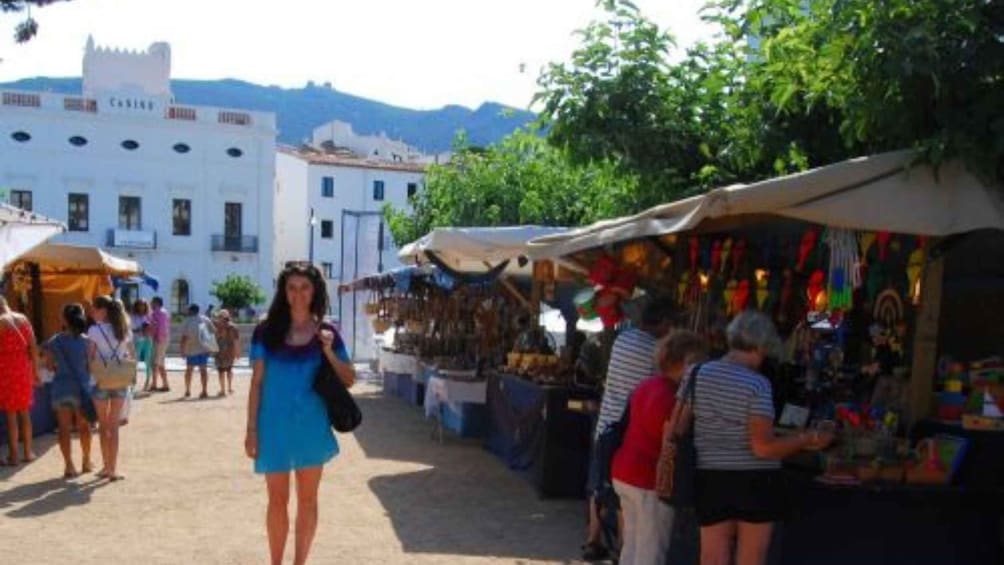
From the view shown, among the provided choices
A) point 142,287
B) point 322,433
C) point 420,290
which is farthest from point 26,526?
point 142,287

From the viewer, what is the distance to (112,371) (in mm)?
8836

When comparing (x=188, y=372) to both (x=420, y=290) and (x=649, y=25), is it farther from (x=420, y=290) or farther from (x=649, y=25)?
(x=649, y=25)

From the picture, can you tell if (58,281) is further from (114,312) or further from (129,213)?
(129,213)

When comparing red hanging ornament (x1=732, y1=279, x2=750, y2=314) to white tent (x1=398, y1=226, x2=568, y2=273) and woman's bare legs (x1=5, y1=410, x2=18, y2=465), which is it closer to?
white tent (x1=398, y1=226, x2=568, y2=273)

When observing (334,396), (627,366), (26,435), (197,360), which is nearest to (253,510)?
(334,396)

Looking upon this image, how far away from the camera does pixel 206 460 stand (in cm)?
1045

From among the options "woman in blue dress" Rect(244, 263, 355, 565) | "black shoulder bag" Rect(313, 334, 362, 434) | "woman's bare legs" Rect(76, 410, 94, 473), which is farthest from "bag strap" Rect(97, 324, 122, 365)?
"black shoulder bag" Rect(313, 334, 362, 434)

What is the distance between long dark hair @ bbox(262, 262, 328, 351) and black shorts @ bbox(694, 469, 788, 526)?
2092mm

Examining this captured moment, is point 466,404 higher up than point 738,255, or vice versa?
point 738,255

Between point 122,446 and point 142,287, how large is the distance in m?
33.2

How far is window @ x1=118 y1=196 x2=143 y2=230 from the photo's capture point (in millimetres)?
45375

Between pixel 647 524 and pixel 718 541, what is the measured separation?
1.45 ft

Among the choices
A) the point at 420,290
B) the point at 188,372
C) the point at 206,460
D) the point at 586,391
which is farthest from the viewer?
the point at 188,372

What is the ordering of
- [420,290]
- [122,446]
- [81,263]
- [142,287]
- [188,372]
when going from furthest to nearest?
1. [142,287]
2. [188,372]
3. [420,290]
4. [81,263]
5. [122,446]
